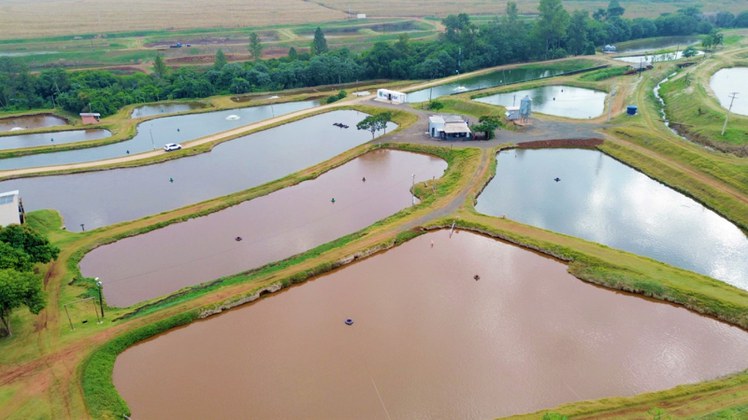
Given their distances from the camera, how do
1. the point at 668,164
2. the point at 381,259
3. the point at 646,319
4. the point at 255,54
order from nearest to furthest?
the point at 646,319 < the point at 381,259 < the point at 668,164 < the point at 255,54

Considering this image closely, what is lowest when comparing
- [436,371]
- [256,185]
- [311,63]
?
[436,371]

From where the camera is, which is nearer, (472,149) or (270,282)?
(270,282)

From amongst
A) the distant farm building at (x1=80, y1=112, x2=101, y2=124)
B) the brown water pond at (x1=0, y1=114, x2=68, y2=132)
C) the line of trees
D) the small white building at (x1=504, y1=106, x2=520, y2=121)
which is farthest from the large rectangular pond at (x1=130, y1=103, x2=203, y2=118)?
the small white building at (x1=504, y1=106, x2=520, y2=121)

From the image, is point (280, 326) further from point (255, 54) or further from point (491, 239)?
point (255, 54)

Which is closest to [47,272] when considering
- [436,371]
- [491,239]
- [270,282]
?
[270,282]

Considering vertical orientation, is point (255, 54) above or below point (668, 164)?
above

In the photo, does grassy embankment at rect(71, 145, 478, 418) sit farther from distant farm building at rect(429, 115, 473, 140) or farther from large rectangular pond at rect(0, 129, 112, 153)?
large rectangular pond at rect(0, 129, 112, 153)

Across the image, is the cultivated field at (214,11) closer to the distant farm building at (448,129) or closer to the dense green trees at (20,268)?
the distant farm building at (448,129)

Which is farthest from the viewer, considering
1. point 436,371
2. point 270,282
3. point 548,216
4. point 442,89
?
point 442,89
